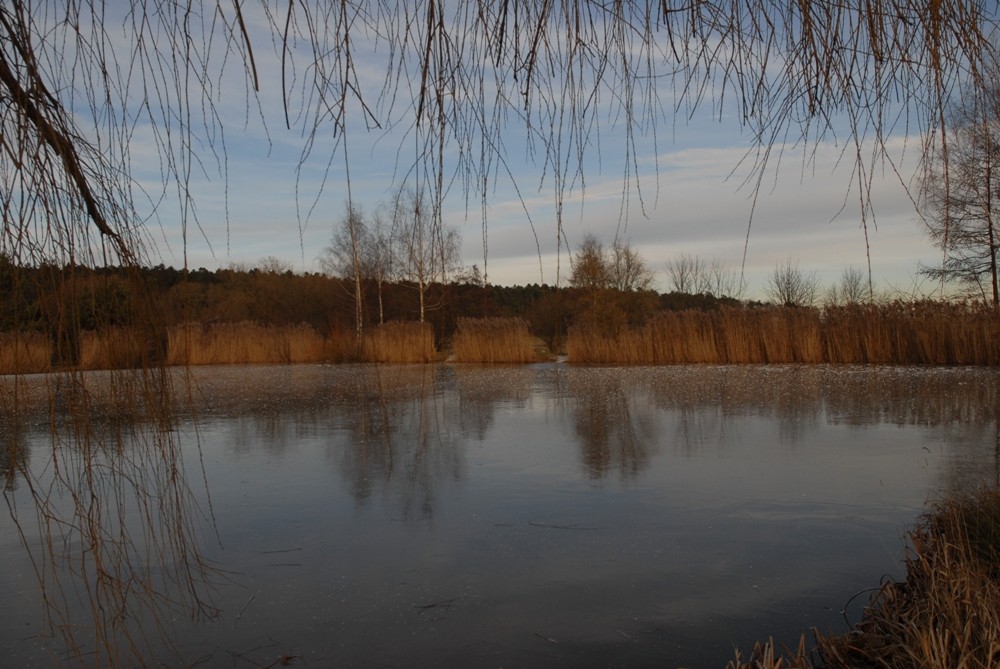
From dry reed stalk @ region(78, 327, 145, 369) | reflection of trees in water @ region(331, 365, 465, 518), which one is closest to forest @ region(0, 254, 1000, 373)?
dry reed stalk @ region(78, 327, 145, 369)

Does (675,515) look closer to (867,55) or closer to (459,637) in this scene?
(459,637)

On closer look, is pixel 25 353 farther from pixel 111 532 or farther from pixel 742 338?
pixel 742 338

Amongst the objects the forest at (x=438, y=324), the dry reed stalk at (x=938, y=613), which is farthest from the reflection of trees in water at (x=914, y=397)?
the dry reed stalk at (x=938, y=613)

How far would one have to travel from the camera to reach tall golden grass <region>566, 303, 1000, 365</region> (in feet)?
43.2

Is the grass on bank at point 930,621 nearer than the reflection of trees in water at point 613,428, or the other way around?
the grass on bank at point 930,621

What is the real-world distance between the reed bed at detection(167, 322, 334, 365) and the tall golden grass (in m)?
7.37

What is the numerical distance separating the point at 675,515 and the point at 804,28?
9.07 feet

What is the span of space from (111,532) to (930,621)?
2816 mm

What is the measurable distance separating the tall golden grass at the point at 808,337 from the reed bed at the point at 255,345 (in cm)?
737

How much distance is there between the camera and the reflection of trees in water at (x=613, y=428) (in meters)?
5.22

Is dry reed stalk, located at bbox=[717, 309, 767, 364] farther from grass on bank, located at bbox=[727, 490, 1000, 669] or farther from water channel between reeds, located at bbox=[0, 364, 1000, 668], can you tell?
grass on bank, located at bbox=[727, 490, 1000, 669]

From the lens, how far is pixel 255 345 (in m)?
20.5

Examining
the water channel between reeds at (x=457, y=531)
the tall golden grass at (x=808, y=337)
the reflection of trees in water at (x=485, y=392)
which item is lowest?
the water channel between reeds at (x=457, y=531)

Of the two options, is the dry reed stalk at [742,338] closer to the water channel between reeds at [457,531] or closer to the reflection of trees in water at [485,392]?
the reflection of trees in water at [485,392]
